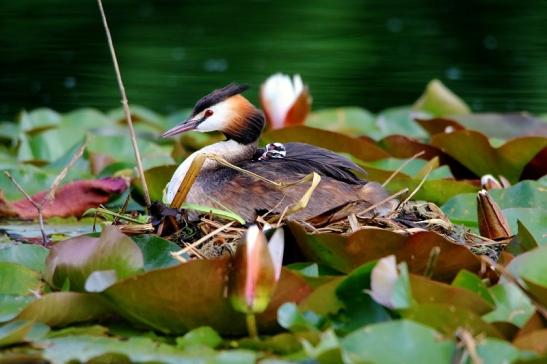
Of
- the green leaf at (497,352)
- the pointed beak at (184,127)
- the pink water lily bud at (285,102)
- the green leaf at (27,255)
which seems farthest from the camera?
the pink water lily bud at (285,102)

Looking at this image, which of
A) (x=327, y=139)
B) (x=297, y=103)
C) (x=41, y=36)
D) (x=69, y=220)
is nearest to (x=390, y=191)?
(x=327, y=139)

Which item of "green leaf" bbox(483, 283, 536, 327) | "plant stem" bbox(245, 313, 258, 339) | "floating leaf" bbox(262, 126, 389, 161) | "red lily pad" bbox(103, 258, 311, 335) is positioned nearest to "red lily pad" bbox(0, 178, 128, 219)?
"floating leaf" bbox(262, 126, 389, 161)

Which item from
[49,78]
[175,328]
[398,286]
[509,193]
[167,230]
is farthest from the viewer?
[49,78]

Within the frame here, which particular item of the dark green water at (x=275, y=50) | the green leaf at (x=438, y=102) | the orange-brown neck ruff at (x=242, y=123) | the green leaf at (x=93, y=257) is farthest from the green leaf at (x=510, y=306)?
the dark green water at (x=275, y=50)

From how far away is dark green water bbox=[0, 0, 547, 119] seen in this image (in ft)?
23.1

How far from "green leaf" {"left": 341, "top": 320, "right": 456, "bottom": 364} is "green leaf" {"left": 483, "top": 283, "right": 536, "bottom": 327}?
287 mm

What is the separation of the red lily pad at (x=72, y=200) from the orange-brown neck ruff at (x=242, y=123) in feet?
1.98

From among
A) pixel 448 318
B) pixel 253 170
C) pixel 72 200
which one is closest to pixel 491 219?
pixel 253 170

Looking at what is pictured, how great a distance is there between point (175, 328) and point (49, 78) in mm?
5047

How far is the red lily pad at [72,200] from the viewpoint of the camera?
13.2 feet

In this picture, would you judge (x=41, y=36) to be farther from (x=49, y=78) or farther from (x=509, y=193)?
(x=509, y=193)

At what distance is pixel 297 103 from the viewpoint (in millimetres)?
5262

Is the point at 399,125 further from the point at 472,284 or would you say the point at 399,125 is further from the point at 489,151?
the point at 472,284

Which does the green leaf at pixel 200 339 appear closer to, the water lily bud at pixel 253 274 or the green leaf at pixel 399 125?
the water lily bud at pixel 253 274
